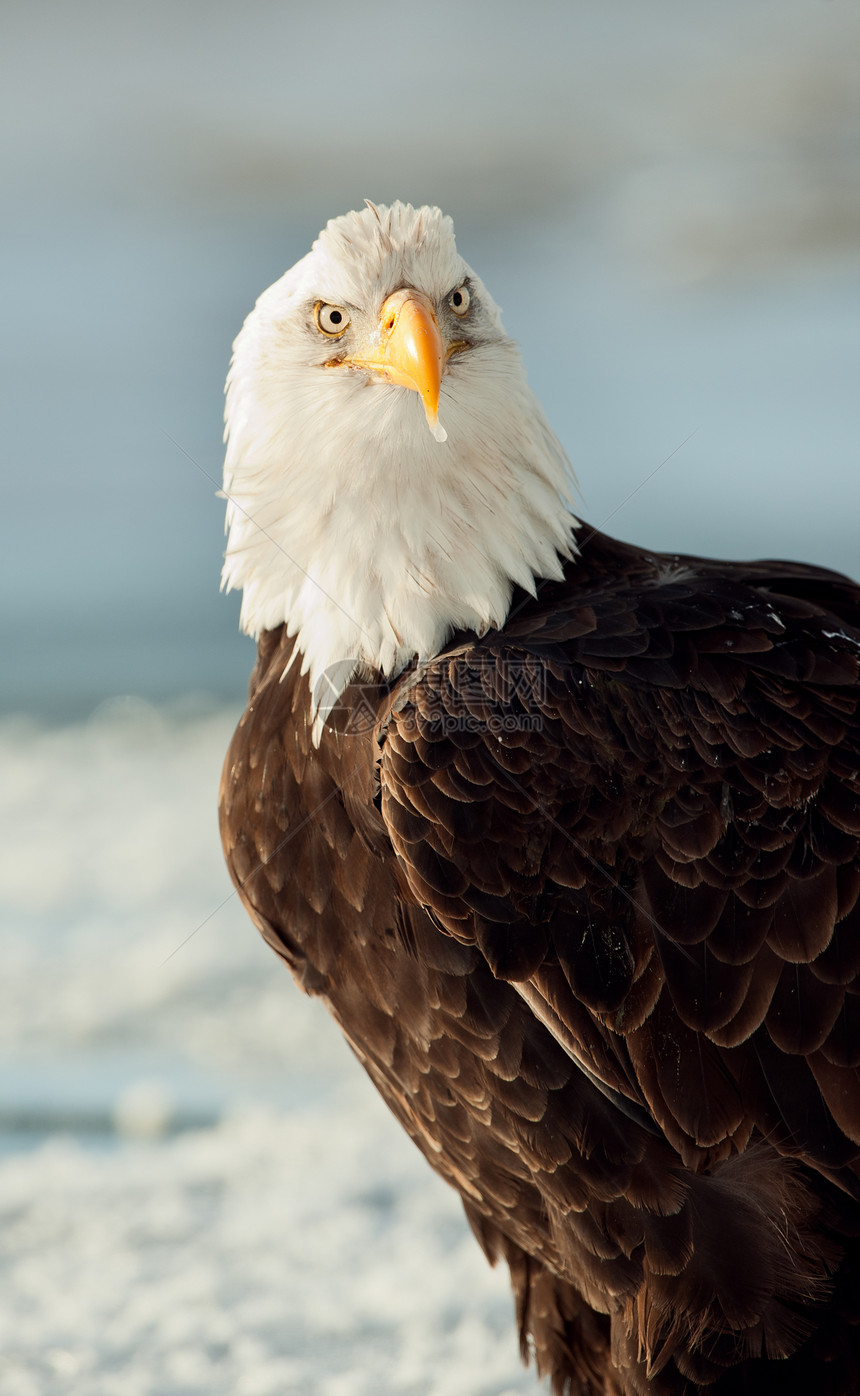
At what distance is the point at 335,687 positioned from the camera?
76.0 inches

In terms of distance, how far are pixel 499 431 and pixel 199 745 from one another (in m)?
3.06

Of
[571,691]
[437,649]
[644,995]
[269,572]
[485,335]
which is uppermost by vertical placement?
[485,335]

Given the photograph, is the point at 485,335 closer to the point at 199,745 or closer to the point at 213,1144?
the point at 213,1144

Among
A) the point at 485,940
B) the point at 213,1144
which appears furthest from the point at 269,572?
the point at 213,1144

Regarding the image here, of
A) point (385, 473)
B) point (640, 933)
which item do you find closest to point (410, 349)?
point (385, 473)

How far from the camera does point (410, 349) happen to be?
1.77 m

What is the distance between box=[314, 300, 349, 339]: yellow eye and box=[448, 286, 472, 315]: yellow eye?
0.57ft

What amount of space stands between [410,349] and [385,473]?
19 centimetres

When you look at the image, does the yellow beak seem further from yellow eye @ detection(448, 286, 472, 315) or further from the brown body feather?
the brown body feather

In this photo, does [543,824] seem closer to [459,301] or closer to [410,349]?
[410,349]

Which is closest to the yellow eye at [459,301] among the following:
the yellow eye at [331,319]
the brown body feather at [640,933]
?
the yellow eye at [331,319]

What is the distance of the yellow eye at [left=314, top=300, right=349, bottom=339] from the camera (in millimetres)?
1903

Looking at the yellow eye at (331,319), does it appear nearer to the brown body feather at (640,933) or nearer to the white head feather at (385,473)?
the white head feather at (385,473)

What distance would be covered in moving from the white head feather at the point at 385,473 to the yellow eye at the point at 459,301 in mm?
20
